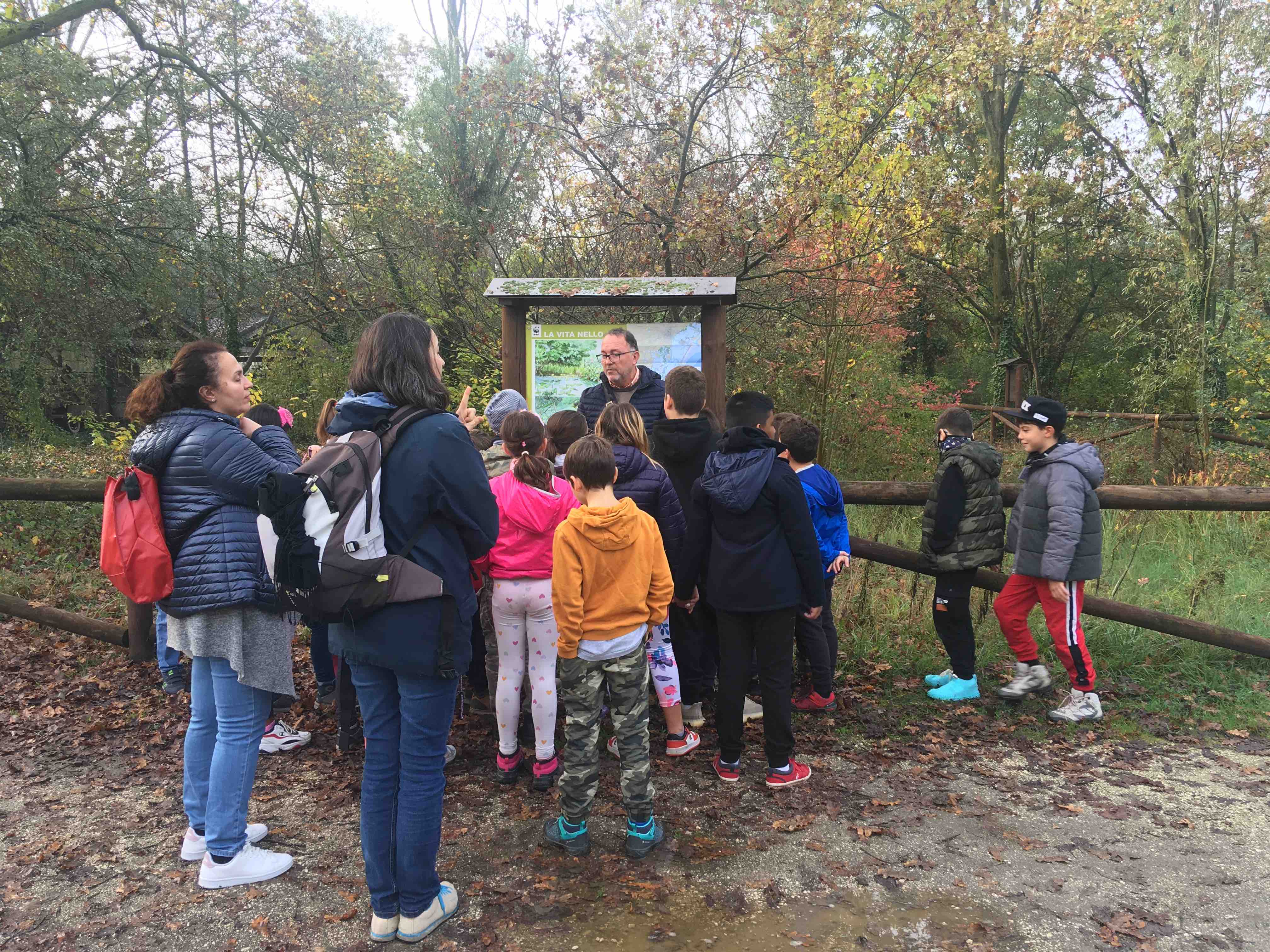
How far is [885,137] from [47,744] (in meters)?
9.09

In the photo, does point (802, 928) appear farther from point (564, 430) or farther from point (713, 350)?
point (713, 350)

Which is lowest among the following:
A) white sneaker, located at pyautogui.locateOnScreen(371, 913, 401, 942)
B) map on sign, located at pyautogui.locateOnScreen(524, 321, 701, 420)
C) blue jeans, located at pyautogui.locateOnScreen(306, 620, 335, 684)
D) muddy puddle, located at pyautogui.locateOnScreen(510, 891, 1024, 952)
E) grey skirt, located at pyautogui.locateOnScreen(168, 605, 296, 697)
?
muddy puddle, located at pyautogui.locateOnScreen(510, 891, 1024, 952)

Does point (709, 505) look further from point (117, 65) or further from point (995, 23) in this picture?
point (117, 65)

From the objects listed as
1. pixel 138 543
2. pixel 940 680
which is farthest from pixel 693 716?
pixel 138 543

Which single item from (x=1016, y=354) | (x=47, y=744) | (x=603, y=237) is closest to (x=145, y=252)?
(x=603, y=237)

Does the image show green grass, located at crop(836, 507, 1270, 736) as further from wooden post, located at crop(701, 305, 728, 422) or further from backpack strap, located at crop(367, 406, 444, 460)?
backpack strap, located at crop(367, 406, 444, 460)

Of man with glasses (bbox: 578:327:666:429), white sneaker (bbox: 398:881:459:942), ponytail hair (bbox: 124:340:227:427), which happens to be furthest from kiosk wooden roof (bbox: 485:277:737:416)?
white sneaker (bbox: 398:881:459:942)

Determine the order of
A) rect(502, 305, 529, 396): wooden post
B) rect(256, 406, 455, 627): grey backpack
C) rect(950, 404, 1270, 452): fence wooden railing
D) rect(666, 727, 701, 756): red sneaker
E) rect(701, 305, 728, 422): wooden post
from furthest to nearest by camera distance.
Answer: rect(950, 404, 1270, 452): fence wooden railing
rect(502, 305, 529, 396): wooden post
rect(701, 305, 728, 422): wooden post
rect(666, 727, 701, 756): red sneaker
rect(256, 406, 455, 627): grey backpack

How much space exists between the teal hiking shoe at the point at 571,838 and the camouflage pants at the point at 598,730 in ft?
0.10

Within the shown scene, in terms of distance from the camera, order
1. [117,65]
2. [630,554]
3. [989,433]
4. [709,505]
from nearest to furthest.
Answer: [630,554]
[709,505]
[117,65]
[989,433]

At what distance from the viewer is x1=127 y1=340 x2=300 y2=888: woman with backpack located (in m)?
2.75

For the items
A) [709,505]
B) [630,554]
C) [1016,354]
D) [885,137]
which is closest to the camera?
[630,554]

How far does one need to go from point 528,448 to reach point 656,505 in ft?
2.24

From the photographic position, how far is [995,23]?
350 inches
